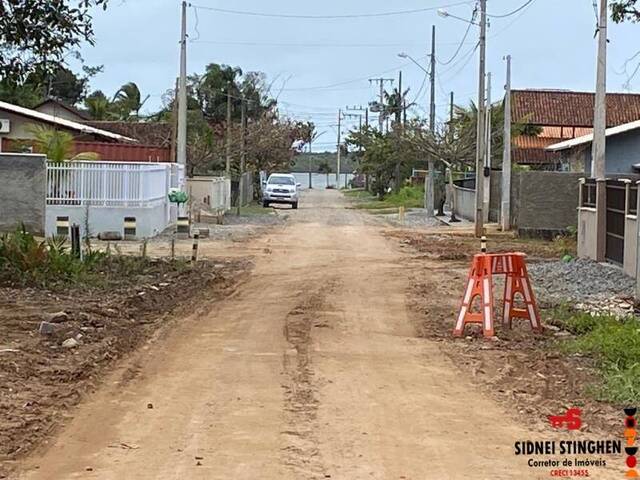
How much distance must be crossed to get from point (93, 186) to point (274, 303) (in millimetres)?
14564

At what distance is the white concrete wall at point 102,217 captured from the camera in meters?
28.7

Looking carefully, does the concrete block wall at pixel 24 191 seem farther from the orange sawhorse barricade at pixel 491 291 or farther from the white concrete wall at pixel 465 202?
the white concrete wall at pixel 465 202

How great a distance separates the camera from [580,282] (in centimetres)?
1902

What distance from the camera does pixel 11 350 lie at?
35.8ft

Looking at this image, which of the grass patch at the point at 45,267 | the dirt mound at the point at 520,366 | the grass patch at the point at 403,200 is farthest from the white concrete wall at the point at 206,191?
the dirt mound at the point at 520,366

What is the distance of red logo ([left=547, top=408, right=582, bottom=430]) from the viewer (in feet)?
26.8

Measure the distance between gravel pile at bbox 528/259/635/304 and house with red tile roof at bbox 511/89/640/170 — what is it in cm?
3784

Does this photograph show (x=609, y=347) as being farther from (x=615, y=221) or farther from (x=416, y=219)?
(x=416, y=219)

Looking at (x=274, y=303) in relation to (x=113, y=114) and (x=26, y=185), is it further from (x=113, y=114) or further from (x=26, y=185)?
(x=113, y=114)

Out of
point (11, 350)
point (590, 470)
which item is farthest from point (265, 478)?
point (11, 350)

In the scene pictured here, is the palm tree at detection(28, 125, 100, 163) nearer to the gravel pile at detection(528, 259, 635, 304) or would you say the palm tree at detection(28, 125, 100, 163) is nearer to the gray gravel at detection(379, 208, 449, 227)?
the gravel pile at detection(528, 259, 635, 304)

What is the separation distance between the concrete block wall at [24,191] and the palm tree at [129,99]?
47.5 m

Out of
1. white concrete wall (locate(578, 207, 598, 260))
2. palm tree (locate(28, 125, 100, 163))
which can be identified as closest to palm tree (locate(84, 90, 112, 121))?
palm tree (locate(28, 125, 100, 163))

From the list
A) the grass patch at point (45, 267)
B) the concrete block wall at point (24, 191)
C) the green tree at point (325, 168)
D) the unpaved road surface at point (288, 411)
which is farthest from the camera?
the green tree at point (325, 168)
